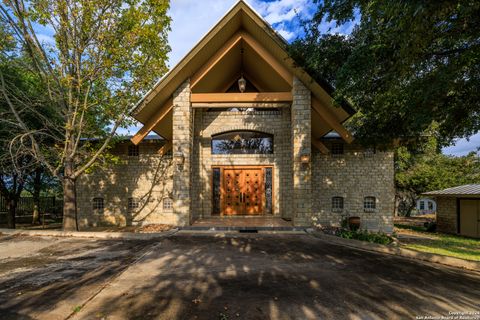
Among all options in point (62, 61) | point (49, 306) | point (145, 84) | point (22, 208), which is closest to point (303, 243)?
point (49, 306)

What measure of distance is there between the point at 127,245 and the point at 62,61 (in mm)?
7053

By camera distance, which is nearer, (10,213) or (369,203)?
(369,203)

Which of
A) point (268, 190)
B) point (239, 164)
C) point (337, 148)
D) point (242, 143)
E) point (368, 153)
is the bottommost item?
point (268, 190)

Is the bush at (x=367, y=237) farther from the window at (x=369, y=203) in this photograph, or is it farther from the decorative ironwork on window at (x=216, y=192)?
the decorative ironwork on window at (x=216, y=192)

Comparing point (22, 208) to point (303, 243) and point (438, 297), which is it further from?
point (438, 297)

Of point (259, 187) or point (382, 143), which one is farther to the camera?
point (259, 187)

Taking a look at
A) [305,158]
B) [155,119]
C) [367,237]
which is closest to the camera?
[367,237]

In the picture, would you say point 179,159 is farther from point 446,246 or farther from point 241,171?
point 446,246

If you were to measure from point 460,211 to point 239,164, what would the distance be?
14719mm

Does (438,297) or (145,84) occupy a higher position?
(145,84)

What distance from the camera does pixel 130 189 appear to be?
1209 centimetres

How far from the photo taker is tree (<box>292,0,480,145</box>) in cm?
483

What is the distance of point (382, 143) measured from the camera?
914 centimetres

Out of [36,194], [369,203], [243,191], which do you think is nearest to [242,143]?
[243,191]
